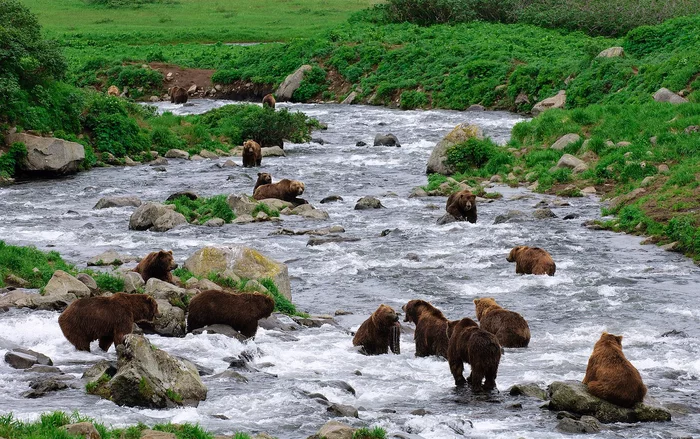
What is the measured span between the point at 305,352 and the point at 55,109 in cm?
2073

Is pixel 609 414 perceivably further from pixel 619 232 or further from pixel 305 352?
pixel 619 232

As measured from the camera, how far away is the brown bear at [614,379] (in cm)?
1111

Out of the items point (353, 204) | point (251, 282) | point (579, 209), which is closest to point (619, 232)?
point (579, 209)

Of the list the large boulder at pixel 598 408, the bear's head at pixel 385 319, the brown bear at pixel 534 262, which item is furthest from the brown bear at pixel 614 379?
the brown bear at pixel 534 262

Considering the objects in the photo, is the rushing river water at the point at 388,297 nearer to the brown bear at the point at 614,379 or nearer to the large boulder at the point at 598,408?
the large boulder at the point at 598,408

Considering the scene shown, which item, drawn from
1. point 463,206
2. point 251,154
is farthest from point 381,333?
point 251,154

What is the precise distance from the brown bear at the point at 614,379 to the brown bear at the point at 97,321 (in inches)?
238

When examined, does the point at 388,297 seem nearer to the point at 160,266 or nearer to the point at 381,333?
the point at 381,333

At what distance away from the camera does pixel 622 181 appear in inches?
1009

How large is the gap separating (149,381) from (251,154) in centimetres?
2146

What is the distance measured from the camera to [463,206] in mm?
22797

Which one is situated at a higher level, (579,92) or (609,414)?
(579,92)

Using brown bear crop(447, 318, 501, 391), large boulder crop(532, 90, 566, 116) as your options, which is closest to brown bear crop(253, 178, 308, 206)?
brown bear crop(447, 318, 501, 391)

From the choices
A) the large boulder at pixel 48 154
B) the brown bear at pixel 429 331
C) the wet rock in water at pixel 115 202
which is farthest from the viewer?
the large boulder at pixel 48 154
